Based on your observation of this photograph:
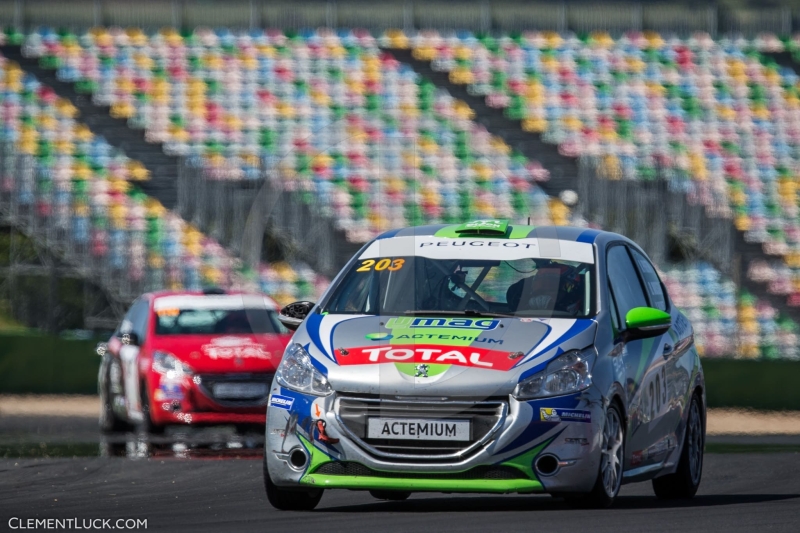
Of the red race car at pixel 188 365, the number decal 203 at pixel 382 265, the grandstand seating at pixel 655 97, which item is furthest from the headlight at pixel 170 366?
the grandstand seating at pixel 655 97

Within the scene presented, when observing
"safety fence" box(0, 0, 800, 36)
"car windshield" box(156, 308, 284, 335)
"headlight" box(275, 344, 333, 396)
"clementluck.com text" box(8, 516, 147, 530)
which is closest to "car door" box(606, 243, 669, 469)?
"headlight" box(275, 344, 333, 396)

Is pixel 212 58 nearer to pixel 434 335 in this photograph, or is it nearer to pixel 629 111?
pixel 629 111

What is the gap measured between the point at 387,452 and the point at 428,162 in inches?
830

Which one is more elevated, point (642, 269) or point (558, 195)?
point (642, 269)

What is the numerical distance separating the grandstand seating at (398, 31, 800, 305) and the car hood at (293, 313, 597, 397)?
65.0 feet

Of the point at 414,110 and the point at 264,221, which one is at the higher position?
the point at 414,110

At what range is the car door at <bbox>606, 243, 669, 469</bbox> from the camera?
295 inches

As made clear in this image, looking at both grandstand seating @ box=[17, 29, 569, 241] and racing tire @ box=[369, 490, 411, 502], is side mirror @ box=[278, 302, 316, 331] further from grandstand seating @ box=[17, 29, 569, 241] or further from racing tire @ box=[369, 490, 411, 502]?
grandstand seating @ box=[17, 29, 569, 241]

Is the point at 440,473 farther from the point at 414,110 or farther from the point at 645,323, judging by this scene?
the point at 414,110

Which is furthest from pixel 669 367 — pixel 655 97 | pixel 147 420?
pixel 655 97

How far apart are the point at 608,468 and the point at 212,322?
27.8 ft

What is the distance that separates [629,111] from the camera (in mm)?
28641

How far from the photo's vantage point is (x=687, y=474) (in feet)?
27.8

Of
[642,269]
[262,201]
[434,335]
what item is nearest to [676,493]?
[642,269]
